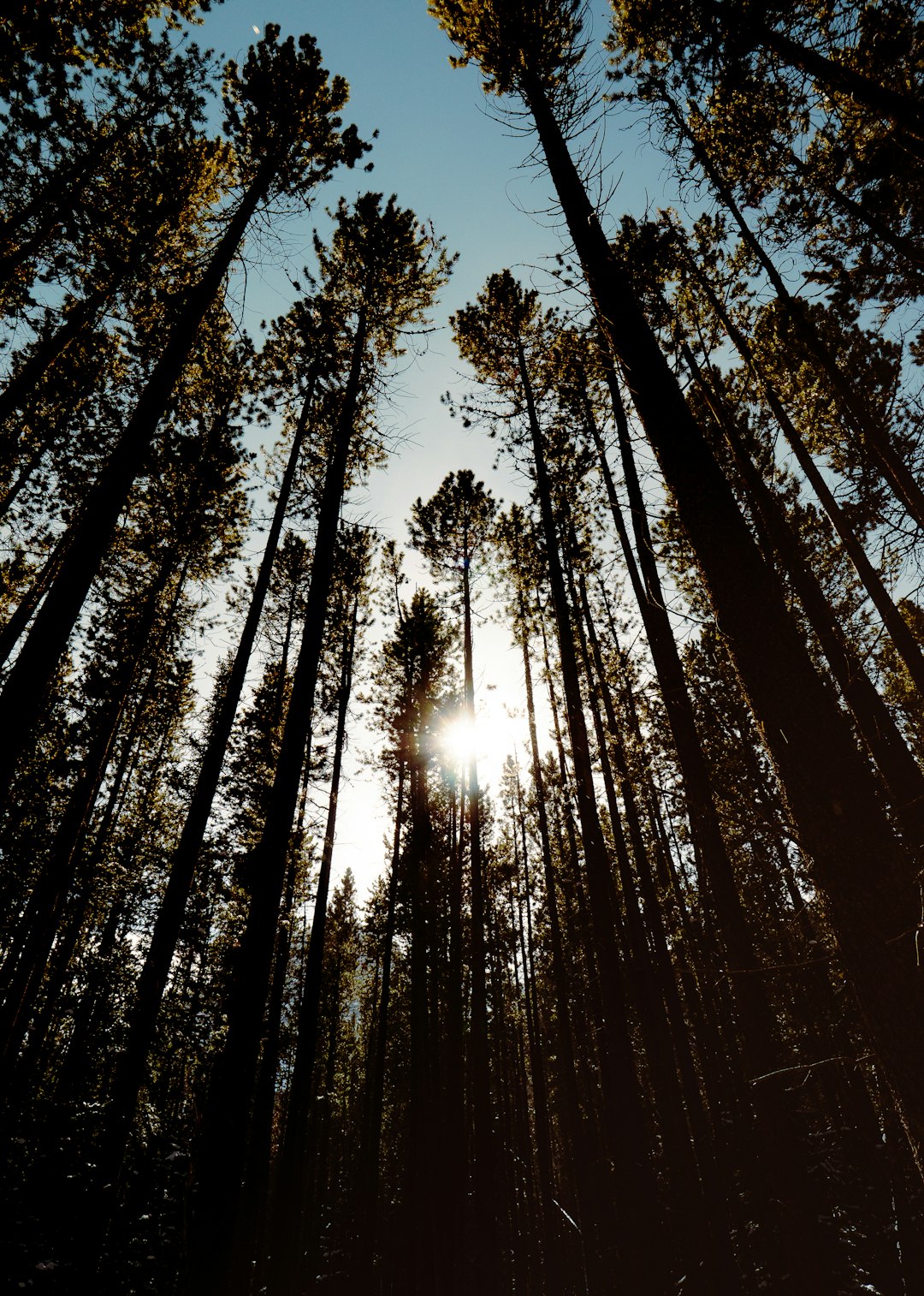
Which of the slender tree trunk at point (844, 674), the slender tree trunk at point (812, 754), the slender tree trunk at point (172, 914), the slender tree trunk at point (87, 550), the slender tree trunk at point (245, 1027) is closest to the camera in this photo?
the slender tree trunk at point (812, 754)

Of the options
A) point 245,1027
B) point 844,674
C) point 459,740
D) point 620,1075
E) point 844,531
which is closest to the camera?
point 245,1027

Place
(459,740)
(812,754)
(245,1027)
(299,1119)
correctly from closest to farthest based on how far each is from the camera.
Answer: (812,754) → (245,1027) → (299,1119) → (459,740)

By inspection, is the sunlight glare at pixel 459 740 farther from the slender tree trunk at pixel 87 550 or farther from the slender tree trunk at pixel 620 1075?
the slender tree trunk at pixel 87 550

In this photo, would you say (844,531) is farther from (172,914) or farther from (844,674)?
(172,914)

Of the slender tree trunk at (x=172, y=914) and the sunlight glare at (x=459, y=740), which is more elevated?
the sunlight glare at (x=459, y=740)

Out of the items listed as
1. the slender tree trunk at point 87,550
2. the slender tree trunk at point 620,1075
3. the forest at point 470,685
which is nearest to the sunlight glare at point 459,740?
the forest at point 470,685

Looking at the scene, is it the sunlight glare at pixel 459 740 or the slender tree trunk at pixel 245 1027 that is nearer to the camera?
the slender tree trunk at pixel 245 1027

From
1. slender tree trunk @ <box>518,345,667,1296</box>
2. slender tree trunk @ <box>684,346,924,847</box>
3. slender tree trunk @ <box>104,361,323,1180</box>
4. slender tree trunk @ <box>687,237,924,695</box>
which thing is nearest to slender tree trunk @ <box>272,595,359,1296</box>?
slender tree trunk @ <box>104,361,323,1180</box>

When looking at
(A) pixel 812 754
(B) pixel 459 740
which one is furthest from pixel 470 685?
(A) pixel 812 754

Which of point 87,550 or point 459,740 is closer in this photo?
point 87,550

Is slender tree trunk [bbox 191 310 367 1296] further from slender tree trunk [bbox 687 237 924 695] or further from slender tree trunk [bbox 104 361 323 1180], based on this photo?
slender tree trunk [bbox 687 237 924 695]

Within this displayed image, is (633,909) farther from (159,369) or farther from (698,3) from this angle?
(698,3)

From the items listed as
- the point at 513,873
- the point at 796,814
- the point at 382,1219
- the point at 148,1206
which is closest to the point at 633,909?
the point at 796,814

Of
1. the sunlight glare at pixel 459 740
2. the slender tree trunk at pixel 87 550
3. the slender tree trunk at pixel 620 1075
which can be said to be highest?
the sunlight glare at pixel 459 740
